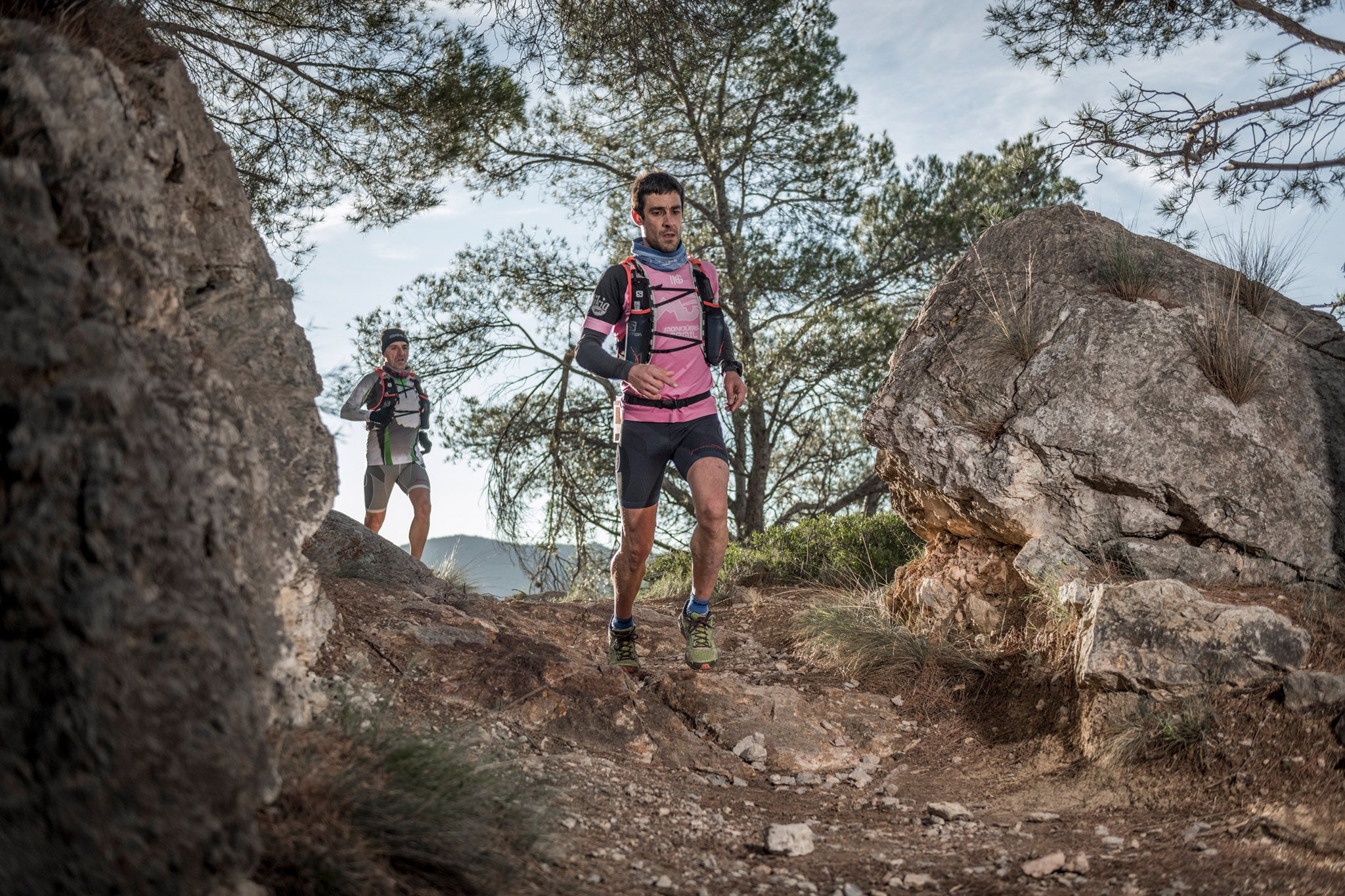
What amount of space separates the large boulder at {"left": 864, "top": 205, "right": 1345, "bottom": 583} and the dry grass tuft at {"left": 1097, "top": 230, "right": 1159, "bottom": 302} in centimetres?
4

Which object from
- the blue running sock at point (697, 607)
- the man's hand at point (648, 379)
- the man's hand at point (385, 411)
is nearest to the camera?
the man's hand at point (648, 379)

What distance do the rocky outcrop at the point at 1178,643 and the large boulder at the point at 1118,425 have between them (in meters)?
0.73

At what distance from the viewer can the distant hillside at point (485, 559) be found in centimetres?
821

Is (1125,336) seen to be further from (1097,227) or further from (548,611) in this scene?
(548,611)

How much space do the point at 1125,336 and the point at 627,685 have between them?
3.39 m

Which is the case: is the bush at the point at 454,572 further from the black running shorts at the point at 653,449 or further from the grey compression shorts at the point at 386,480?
the black running shorts at the point at 653,449

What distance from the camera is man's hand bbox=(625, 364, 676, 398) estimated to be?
4.55 meters

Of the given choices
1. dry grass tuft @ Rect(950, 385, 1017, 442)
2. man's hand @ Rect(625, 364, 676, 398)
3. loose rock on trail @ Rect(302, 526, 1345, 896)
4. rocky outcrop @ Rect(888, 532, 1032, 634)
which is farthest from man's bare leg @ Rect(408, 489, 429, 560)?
dry grass tuft @ Rect(950, 385, 1017, 442)

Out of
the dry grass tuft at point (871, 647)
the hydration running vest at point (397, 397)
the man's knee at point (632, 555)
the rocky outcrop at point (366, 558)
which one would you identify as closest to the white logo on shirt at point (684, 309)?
the man's knee at point (632, 555)

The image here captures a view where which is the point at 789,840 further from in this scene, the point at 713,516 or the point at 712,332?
the point at 712,332

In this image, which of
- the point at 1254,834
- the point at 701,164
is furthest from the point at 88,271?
the point at 701,164

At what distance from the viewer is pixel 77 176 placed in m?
2.39

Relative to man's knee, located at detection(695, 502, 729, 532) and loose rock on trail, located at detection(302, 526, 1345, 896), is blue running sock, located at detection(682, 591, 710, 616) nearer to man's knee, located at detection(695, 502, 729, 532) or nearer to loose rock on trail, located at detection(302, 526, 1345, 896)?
loose rock on trail, located at detection(302, 526, 1345, 896)

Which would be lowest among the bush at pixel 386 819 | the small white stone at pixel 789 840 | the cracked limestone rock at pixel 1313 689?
the small white stone at pixel 789 840
